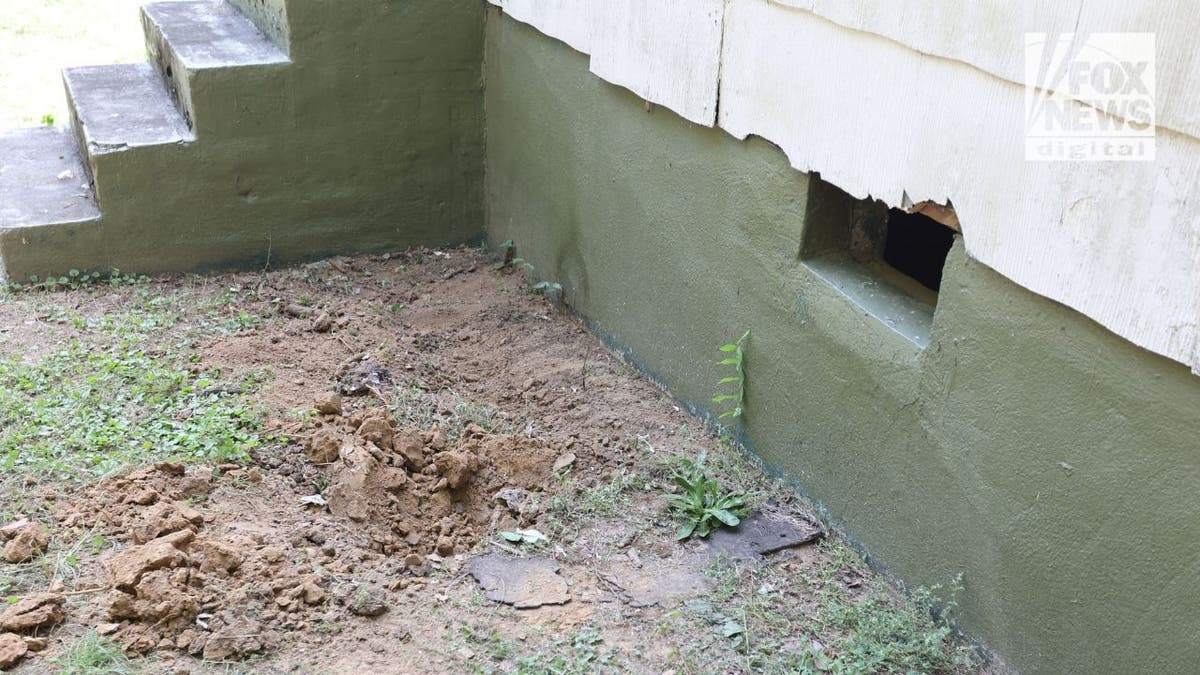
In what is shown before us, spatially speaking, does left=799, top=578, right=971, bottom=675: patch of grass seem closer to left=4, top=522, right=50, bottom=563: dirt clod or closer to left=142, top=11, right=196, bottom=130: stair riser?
left=4, top=522, right=50, bottom=563: dirt clod

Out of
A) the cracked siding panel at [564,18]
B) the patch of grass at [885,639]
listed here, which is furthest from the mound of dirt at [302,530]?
the cracked siding panel at [564,18]

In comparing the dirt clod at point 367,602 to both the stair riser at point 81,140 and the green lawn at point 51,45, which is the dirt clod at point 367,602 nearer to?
the stair riser at point 81,140

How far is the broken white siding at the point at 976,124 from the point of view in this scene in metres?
2.22

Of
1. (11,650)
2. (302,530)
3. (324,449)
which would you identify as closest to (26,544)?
(11,650)

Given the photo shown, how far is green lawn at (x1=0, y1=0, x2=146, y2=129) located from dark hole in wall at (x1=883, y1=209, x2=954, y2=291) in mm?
5303

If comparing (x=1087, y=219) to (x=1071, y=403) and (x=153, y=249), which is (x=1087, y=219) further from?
(x=153, y=249)

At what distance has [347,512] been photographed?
3.41m

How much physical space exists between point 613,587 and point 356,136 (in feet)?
9.91

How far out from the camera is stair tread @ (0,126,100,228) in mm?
5086

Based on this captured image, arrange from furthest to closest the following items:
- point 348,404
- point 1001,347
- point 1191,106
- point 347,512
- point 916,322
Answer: point 348,404
point 347,512
point 916,322
point 1001,347
point 1191,106

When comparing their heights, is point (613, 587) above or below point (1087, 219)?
below

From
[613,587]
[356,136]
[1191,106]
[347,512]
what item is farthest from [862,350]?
[356,136]

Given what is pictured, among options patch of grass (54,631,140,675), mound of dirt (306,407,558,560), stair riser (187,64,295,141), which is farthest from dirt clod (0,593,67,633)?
stair riser (187,64,295,141)

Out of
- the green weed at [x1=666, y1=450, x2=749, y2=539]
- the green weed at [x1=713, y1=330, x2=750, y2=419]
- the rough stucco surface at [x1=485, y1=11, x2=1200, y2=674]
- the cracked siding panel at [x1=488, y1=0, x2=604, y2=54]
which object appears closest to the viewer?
the rough stucco surface at [x1=485, y1=11, x2=1200, y2=674]
